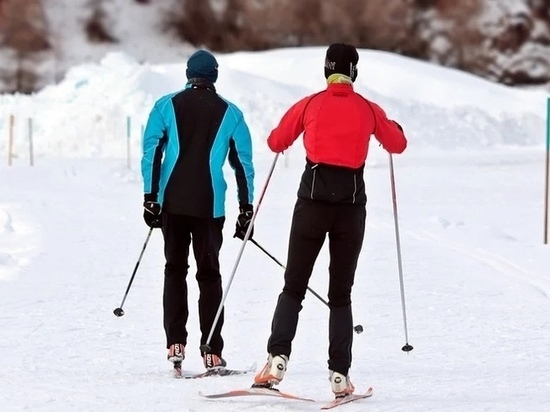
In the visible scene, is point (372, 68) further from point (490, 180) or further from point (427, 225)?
point (427, 225)

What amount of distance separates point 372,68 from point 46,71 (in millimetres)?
12862

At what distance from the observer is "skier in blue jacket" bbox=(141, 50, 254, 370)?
18.0 ft

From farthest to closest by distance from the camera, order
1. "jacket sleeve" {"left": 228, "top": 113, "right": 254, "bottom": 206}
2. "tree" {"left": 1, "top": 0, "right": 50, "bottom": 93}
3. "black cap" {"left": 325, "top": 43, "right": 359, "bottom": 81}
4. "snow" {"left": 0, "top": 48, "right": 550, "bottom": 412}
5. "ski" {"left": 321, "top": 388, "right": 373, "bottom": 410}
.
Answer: "tree" {"left": 1, "top": 0, "right": 50, "bottom": 93}
"jacket sleeve" {"left": 228, "top": 113, "right": 254, "bottom": 206}
"snow" {"left": 0, "top": 48, "right": 550, "bottom": 412}
"black cap" {"left": 325, "top": 43, "right": 359, "bottom": 81}
"ski" {"left": 321, "top": 388, "right": 373, "bottom": 410}

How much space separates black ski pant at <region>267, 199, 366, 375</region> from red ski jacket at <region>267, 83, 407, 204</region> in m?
0.07

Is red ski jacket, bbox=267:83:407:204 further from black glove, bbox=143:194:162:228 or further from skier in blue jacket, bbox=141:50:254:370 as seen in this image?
black glove, bbox=143:194:162:228

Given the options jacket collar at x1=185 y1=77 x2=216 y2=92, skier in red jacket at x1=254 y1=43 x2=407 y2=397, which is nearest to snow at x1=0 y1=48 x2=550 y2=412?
skier in red jacket at x1=254 y1=43 x2=407 y2=397

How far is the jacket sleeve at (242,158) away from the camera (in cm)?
557

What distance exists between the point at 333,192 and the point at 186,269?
1.22 m

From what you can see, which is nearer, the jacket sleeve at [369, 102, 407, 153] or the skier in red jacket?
the skier in red jacket

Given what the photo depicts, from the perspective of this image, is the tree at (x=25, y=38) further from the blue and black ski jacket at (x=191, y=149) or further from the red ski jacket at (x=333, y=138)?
the red ski jacket at (x=333, y=138)

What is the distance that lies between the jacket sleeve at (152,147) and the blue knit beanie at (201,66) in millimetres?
273

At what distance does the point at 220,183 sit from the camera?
5.57 metres

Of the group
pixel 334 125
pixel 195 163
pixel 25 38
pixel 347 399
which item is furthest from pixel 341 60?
pixel 25 38

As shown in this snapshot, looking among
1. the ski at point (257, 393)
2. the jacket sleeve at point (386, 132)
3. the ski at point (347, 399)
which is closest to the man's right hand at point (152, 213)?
the ski at point (257, 393)
